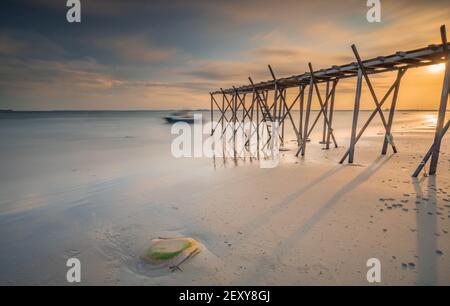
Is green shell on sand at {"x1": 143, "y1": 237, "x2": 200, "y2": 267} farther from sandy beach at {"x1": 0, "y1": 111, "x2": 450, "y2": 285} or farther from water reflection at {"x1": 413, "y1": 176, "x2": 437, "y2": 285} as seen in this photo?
water reflection at {"x1": 413, "y1": 176, "x2": 437, "y2": 285}

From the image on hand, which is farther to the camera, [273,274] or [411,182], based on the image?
A: [411,182]

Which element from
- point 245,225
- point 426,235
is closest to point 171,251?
point 245,225

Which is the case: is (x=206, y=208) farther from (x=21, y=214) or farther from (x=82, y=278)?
(x=21, y=214)

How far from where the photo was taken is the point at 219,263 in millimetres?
3309

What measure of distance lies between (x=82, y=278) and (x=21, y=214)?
4045mm

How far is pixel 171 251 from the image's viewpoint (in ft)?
11.5

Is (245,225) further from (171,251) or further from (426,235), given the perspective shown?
(426,235)

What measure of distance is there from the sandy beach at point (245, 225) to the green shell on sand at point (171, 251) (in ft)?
0.48

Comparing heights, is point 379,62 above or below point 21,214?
above

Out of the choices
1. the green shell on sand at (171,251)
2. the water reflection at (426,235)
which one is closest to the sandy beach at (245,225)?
the water reflection at (426,235)

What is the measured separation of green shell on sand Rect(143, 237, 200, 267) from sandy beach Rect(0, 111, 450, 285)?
0.48 feet

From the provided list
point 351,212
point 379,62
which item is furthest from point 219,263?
point 379,62

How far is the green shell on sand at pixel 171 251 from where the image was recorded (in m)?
3.38

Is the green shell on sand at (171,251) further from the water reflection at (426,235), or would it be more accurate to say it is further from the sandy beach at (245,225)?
the water reflection at (426,235)
